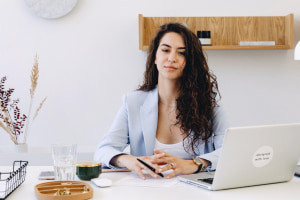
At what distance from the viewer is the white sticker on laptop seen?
128cm

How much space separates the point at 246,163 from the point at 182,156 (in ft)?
→ 2.22

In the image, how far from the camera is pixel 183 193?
1.24 metres

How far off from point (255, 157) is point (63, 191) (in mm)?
618

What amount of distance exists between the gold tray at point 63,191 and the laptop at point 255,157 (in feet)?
1.24

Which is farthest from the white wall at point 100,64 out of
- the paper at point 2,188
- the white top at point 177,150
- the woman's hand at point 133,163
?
the paper at point 2,188

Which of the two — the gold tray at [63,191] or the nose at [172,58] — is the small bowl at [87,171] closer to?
the gold tray at [63,191]

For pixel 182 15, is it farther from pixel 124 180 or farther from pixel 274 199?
pixel 274 199

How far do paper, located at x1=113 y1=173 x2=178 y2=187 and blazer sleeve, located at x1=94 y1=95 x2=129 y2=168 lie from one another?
0.23 meters

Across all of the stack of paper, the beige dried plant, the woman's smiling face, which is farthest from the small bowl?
the stack of paper

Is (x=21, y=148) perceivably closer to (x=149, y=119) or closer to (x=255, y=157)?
(x=149, y=119)

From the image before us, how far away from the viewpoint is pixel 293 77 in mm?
3068

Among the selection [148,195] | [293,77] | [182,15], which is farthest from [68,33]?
[148,195]

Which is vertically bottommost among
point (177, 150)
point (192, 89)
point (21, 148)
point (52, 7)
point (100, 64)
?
point (21, 148)

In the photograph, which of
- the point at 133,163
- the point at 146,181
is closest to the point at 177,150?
the point at 133,163
